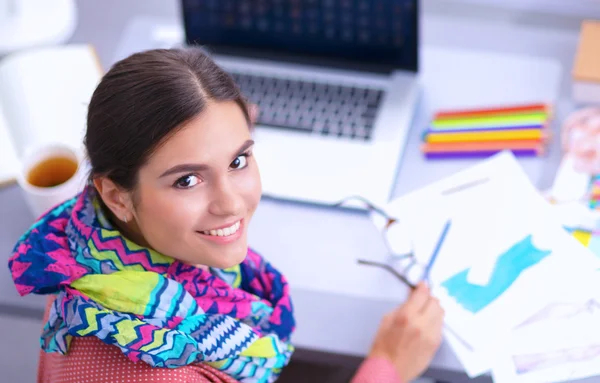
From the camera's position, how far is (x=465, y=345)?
1011 millimetres

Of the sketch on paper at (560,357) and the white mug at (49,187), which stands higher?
the white mug at (49,187)

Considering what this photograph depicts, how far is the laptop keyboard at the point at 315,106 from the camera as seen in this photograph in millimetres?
1242

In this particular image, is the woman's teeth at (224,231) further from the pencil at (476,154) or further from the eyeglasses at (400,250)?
the pencil at (476,154)

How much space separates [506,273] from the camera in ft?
3.49

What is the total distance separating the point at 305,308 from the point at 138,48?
595 millimetres

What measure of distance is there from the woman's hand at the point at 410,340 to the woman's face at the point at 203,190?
0.77ft

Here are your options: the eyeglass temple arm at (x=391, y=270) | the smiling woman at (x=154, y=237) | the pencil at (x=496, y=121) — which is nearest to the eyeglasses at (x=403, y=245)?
the eyeglass temple arm at (x=391, y=270)

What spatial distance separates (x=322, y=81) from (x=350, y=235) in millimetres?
A: 283

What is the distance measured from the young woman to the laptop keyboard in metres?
0.35

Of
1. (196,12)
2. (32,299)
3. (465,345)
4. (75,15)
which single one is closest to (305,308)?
(465,345)

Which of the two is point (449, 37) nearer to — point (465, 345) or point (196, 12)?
point (196, 12)

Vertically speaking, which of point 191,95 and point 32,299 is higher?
point 191,95

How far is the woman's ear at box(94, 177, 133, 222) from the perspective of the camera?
0.86 m

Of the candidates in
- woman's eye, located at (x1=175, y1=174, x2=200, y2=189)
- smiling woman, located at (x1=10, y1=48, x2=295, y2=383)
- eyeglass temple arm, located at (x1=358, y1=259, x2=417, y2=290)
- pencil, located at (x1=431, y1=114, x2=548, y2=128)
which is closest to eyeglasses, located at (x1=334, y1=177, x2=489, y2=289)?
eyeglass temple arm, located at (x1=358, y1=259, x2=417, y2=290)
